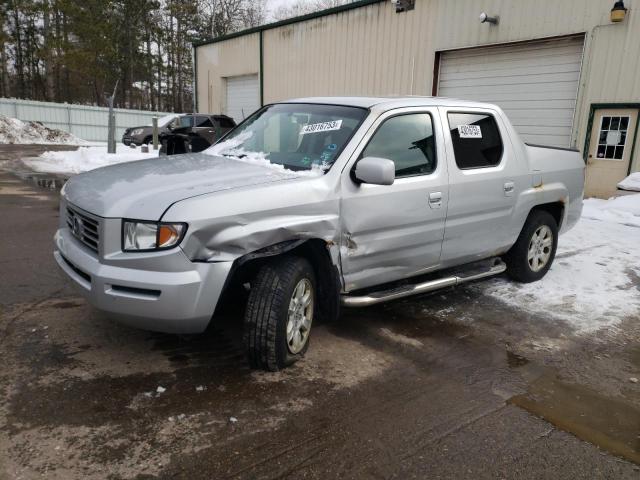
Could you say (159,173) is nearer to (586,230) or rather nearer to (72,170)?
(586,230)

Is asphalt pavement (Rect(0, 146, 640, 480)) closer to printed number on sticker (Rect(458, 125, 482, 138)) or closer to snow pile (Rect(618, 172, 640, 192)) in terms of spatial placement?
printed number on sticker (Rect(458, 125, 482, 138))

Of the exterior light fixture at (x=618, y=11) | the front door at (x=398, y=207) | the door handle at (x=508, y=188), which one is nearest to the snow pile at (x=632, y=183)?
the exterior light fixture at (x=618, y=11)

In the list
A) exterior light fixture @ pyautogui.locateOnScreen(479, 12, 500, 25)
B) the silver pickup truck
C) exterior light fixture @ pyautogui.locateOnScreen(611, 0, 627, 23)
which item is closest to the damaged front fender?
the silver pickup truck

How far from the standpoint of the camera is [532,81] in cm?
1180

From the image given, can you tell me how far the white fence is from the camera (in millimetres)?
30969

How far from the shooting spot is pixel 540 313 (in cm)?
488

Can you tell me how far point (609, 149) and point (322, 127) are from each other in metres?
9.11

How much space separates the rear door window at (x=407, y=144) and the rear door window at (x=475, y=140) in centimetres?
30

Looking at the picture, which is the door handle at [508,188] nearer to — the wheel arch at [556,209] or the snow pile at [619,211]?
the wheel arch at [556,209]

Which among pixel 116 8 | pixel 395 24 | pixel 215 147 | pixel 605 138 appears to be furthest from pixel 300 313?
pixel 116 8

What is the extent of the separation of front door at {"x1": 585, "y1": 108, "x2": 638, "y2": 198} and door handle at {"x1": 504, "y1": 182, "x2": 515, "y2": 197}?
280 inches

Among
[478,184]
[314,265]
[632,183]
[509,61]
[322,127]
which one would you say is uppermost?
[509,61]

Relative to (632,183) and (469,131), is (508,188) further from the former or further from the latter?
(632,183)

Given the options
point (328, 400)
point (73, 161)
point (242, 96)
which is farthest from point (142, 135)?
point (328, 400)
